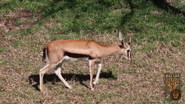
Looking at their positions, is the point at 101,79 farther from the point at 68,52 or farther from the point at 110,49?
the point at 68,52

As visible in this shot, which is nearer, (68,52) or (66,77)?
(68,52)

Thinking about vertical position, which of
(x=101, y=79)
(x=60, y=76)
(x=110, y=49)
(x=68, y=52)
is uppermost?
(x=68, y=52)

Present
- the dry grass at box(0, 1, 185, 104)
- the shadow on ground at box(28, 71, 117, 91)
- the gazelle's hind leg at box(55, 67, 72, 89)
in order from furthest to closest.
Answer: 1. the shadow on ground at box(28, 71, 117, 91)
2. the gazelle's hind leg at box(55, 67, 72, 89)
3. the dry grass at box(0, 1, 185, 104)

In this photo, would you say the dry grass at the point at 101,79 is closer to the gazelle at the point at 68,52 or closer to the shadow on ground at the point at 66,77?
the shadow on ground at the point at 66,77

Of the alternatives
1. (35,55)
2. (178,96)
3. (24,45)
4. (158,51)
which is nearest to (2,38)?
(24,45)

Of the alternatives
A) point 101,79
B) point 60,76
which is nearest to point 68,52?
point 60,76

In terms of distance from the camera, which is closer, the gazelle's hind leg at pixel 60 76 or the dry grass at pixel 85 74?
the dry grass at pixel 85 74

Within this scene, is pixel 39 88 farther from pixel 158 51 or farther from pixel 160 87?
pixel 158 51

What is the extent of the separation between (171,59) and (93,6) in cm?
399

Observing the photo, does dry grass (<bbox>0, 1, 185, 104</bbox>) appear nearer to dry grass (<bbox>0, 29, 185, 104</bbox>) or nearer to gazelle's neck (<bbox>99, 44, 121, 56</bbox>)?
dry grass (<bbox>0, 29, 185, 104</bbox>)

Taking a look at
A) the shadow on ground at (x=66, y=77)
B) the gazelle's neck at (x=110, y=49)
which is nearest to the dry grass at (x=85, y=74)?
the shadow on ground at (x=66, y=77)

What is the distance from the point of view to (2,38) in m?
11.4

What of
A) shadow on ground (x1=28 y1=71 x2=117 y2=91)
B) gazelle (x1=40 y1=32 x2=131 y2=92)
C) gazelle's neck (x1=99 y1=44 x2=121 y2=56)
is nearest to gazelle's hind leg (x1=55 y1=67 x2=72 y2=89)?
gazelle (x1=40 y1=32 x2=131 y2=92)

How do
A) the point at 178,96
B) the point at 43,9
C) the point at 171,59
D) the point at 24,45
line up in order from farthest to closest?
the point at 43,9 < the point at 24,45 < the point at 171,59 < the point at 178,96
